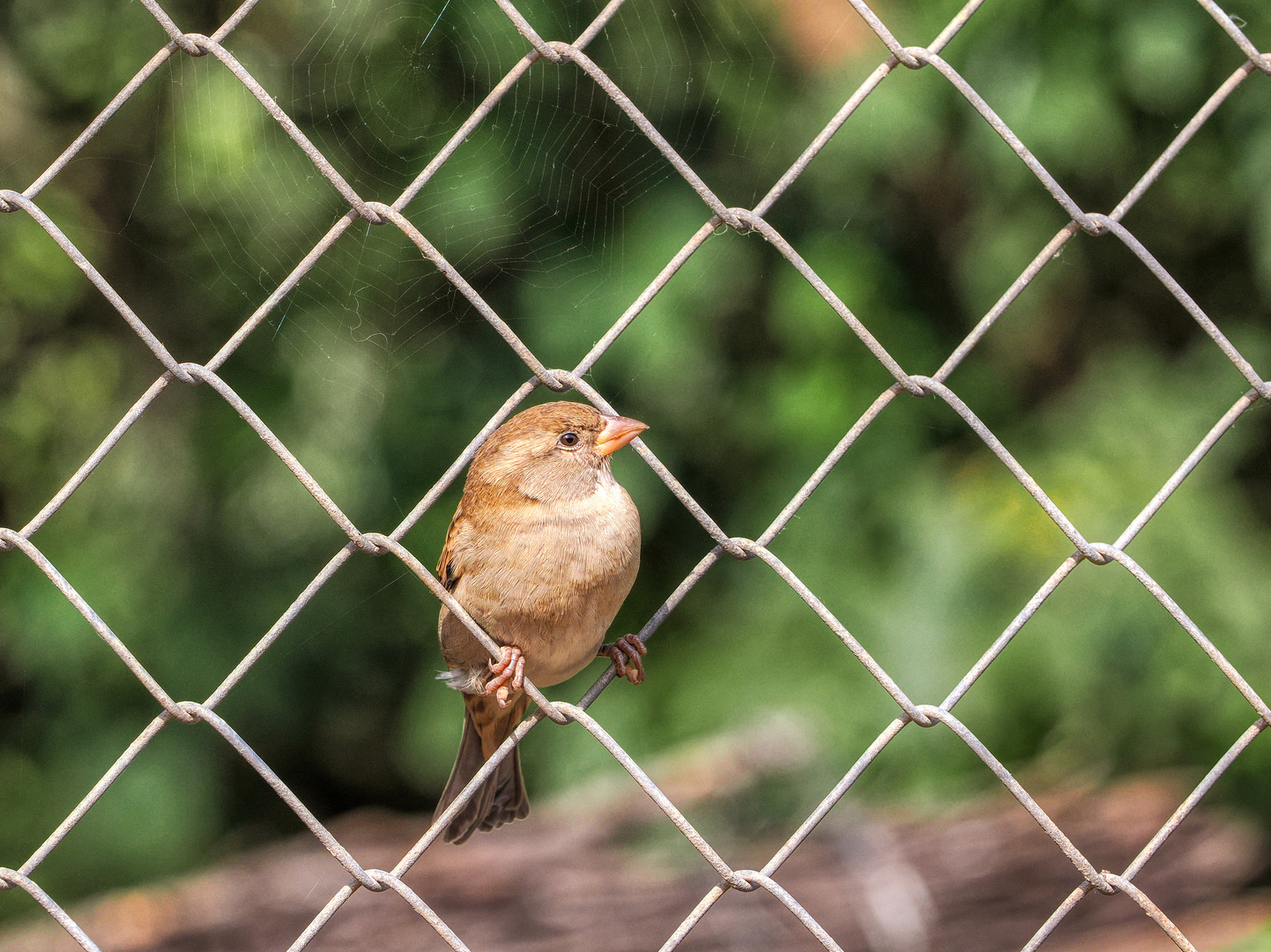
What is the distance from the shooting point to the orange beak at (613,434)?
1.74m

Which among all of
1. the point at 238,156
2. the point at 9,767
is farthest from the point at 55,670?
the point at 238,156

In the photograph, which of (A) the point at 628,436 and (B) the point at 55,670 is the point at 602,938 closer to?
(B) the point at 55,670

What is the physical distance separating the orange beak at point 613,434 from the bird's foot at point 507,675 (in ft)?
1.09

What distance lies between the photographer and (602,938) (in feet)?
11.3

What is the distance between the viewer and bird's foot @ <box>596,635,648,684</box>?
5.71 feet

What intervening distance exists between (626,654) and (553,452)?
0.33m

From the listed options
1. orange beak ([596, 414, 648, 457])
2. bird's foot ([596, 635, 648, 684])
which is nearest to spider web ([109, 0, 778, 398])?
orange beak ([596, 414, 648, 457])

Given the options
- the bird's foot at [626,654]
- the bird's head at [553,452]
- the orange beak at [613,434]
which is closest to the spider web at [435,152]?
the bird's head at [553,452]

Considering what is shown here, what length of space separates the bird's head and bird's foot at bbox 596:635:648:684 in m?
0.23

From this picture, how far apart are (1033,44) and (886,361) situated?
200cm

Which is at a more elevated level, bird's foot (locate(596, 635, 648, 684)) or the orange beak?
the orange beak

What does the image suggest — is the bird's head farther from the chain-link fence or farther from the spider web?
the spider web

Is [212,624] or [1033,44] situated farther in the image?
[212,624]

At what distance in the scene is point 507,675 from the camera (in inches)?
65.4
